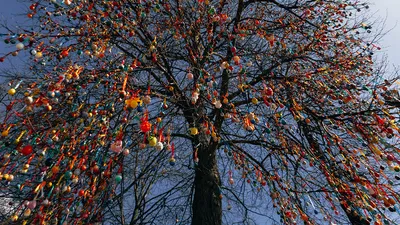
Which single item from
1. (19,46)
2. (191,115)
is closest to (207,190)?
(191,115)

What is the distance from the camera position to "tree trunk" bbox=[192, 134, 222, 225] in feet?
12.4

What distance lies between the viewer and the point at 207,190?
3.96 meters

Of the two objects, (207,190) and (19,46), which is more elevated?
(19,46)

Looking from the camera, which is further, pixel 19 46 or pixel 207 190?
pixel 207 190

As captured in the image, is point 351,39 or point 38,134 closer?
point 38,134

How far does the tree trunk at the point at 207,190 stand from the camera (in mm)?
3779

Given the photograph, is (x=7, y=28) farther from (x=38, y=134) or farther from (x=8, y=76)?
(x=38, y=134)

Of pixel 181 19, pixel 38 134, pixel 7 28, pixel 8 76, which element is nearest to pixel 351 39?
pixel 181 19

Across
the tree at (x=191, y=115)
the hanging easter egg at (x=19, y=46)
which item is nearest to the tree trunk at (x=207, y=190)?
the tree at (x=191, y=115)

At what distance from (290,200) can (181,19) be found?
9.11ft

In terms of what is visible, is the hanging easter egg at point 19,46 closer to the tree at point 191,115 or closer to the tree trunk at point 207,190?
the tree at point 191,115

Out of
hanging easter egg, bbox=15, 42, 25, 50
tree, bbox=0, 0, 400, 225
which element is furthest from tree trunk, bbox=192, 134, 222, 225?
hanging easter egg, bbox=15, 42, 25, 50

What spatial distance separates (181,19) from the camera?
14.0ft

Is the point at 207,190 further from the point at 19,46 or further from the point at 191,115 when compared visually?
the point at 19,46
